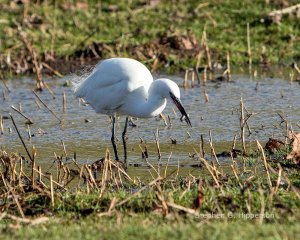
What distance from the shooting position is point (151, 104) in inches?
401

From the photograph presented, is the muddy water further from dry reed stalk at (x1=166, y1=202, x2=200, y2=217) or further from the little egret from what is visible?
dry reed stalk at (x1=166, y1=202, x2=200, y2=217)

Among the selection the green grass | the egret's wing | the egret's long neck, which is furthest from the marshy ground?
the egret's wing

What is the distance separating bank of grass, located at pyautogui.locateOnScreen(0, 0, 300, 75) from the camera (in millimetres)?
15984

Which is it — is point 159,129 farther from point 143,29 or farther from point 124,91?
point 143,29

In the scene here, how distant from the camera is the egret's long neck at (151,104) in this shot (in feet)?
33.2

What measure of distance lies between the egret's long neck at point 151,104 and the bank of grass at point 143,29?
5123 mm

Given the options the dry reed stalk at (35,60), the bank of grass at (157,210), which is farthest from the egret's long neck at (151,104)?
the dry reed stalk at (35,60)

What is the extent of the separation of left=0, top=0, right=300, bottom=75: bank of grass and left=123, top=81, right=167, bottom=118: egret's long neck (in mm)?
5123

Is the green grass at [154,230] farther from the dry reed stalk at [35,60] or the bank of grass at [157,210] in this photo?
the dry reed stalk at [35,60]

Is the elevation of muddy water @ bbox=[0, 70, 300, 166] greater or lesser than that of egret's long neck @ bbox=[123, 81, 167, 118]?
lesser

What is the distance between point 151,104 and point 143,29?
702 cm

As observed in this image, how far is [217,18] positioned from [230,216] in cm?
1076

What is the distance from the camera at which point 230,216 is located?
6992mm

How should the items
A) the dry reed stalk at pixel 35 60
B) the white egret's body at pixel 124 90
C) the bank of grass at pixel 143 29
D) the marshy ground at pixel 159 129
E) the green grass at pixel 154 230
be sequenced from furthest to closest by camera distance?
the bank of grass at pixel 143 29
the dry reed stalk at pixel 35 60
the white egret's body at pixel 124 90
the marshy ground at pixel 159 129
the green grass at pixel 154 230
